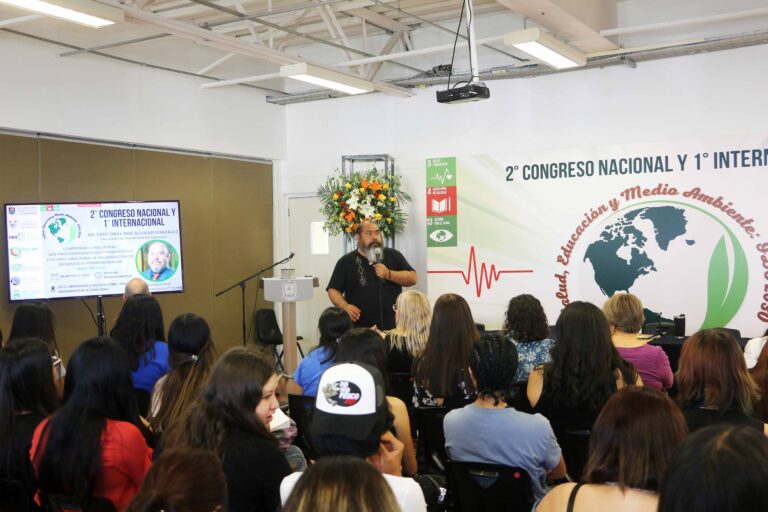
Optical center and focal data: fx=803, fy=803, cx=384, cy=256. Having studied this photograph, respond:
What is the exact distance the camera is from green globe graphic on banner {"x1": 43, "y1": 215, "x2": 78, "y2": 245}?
7.05m

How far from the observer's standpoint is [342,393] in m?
2.18

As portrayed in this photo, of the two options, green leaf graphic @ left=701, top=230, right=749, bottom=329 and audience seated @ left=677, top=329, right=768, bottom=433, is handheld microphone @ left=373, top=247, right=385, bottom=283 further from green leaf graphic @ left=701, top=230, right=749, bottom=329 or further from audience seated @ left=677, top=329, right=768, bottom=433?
audience seated @ left=677, top=329, right=768, bottom=433

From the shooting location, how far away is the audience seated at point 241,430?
7.80ft

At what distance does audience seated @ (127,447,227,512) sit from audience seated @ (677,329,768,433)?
2.05 metres

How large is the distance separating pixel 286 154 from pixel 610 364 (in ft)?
22.3

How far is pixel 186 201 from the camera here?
8.72 meters

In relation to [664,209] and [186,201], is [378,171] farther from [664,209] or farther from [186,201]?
[664,209]

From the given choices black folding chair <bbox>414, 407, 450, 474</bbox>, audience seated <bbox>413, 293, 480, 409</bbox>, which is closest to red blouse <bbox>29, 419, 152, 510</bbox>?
black folding chair <bbox>414, 407, 450, 474</bbox>

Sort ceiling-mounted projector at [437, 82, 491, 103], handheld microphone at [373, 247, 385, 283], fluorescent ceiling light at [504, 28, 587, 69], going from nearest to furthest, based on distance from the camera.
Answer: fluorescent ceiling light at [504, 28, 587, 69] → ceiling-mounted projector at [437, 82, 491, 103] → handheld microphone at [373, 247, 385, 283]

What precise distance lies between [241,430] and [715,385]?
1.81 meters

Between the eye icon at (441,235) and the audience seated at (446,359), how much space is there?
4.12 m

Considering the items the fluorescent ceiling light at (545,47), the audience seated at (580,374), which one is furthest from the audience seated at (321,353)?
the fluorescent ceiling light at (545,47)

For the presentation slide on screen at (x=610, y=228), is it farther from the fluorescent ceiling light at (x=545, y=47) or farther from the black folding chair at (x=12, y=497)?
the black folding chair at (x=12, y=497)

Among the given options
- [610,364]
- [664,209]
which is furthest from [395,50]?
[610,364]
